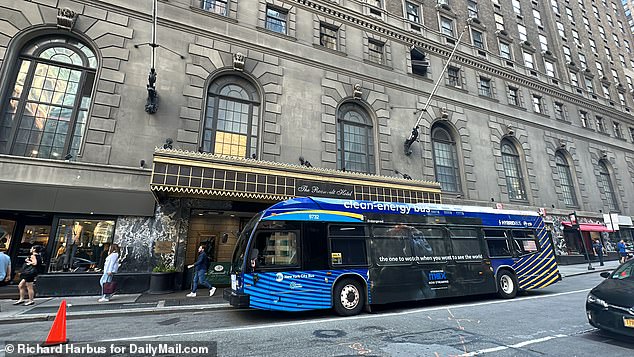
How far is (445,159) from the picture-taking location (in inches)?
808

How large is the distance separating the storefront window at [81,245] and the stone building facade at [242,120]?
5cm

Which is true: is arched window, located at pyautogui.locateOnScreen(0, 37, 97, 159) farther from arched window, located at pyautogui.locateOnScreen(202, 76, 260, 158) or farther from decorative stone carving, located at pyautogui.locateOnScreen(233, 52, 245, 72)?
decorative stone carving, located at pyautogui.locateOnScreen(233, 52, 245, 72)

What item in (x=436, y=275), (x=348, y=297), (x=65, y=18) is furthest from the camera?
(x=65, y=18)

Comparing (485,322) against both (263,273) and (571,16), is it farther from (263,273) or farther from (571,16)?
(571,16)

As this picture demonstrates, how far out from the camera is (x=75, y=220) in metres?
11.3

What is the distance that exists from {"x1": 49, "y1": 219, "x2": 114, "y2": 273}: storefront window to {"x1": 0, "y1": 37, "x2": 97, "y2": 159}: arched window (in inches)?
113

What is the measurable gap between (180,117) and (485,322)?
13.8 meters

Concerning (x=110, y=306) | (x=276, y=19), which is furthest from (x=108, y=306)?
(x=276, y=19)

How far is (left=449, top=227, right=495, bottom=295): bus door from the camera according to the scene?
406 inches

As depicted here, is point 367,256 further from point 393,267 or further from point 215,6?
point 215,6

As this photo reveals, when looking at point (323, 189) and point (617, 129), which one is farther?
point (617, 129)

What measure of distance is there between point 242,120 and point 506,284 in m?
14.0

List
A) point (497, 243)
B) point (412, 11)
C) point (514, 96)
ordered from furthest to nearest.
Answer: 1. point (514, 96)
2. point (412, 11)
3. point (497, 243)

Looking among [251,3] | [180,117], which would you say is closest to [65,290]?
[180,117]
